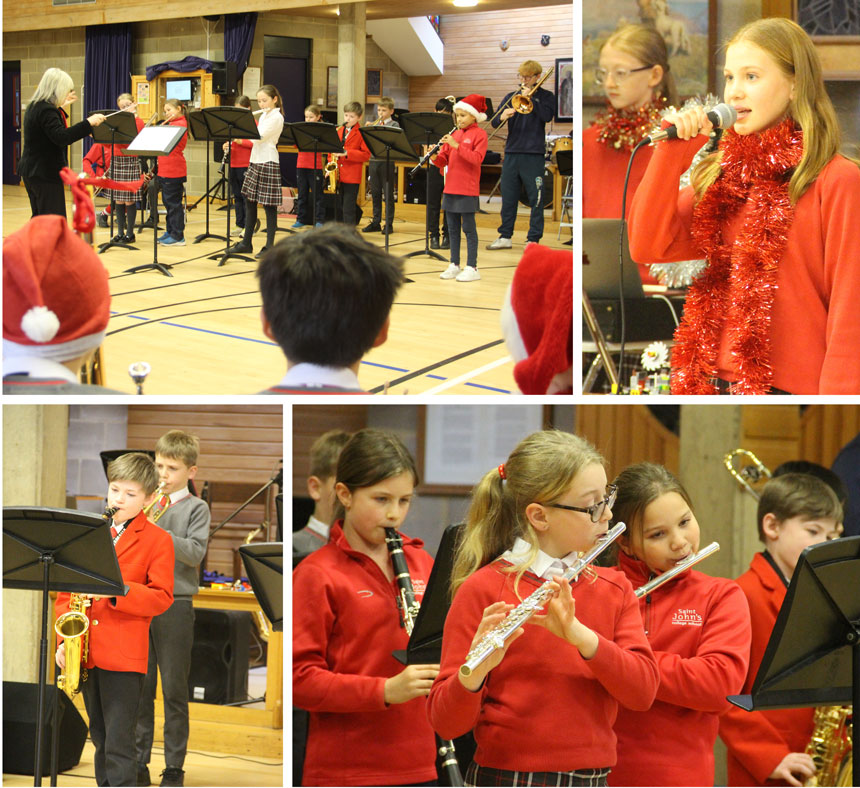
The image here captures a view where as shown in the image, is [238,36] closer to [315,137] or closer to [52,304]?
[315,137]

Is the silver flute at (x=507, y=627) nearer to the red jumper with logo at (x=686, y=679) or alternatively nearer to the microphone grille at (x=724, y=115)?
the red jumper with logo at (x=686, y=679)

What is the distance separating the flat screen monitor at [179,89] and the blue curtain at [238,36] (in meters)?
0.48

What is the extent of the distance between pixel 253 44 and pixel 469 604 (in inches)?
318

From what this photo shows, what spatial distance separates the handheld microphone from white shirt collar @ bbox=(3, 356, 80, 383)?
51.9 inches

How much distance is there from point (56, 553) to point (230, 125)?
3.83 metres

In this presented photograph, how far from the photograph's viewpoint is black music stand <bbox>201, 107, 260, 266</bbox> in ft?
18.2

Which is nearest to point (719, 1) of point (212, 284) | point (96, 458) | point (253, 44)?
point (96, 458)

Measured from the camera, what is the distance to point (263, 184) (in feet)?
19.3

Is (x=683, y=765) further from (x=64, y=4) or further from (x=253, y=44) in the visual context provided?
(x=253, y=44)

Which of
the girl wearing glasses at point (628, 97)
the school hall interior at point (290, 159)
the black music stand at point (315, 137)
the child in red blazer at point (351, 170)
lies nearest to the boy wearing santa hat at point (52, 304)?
the school hall interior at point (290, 159)

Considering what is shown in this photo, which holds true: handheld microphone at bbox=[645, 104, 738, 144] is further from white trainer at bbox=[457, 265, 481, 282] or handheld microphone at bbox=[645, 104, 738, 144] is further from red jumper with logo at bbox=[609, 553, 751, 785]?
white trainer at bbox=[457, 265, 481, 282]

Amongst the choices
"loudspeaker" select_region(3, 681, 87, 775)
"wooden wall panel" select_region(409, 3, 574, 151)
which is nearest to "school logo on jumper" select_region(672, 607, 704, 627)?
"loudspeaker" select_region(3, 681, 87, 775)

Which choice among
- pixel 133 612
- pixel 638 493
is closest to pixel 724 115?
pixel 638 493

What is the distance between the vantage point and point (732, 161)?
211cm
